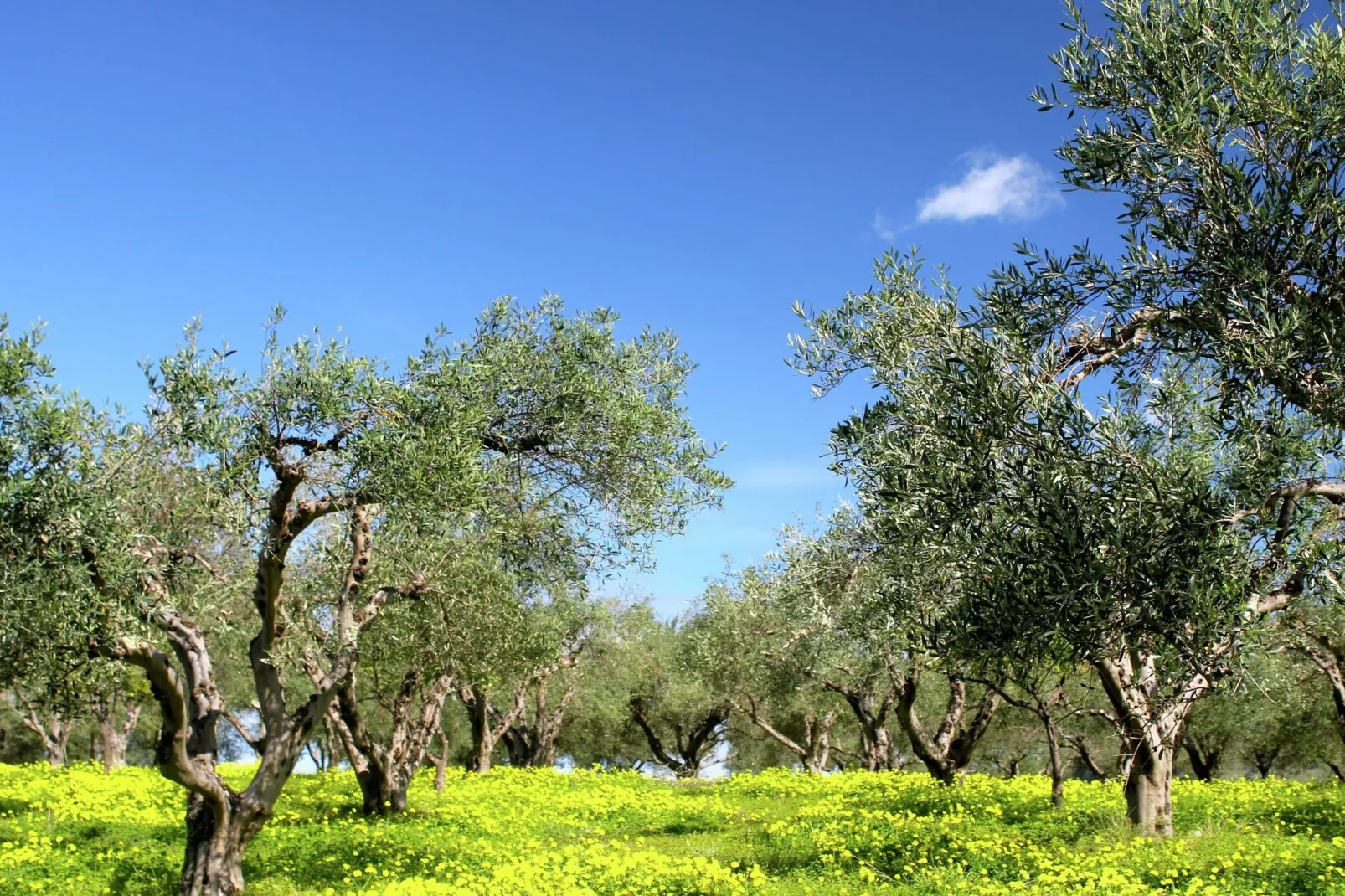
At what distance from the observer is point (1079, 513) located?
8.52 meters

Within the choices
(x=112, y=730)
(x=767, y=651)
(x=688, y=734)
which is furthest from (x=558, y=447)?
(x=688, y=734)

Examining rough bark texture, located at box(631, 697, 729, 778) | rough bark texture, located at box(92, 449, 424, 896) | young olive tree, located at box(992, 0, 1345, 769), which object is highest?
young olive tree, located at box(992, 0, 1345, 769)

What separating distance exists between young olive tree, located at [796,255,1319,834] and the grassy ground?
261 inches

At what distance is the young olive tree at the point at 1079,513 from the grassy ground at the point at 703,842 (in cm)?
662

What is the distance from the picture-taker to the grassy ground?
15.4 meters

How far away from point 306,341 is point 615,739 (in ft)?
184

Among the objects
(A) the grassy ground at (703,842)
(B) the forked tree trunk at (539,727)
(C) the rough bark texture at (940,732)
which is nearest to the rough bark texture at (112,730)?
(A) the grassy ground at (703,842)

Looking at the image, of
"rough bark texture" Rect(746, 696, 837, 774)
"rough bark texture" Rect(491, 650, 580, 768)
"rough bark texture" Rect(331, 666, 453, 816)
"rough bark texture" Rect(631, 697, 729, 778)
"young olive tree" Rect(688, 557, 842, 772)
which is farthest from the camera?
"rough bark texture" Rect(631, 697, 729, 778)

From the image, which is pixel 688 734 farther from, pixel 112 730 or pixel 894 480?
pixel 894 480

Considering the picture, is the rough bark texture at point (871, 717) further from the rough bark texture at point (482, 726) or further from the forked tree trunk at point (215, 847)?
the forked tree trunk at point (215, 847)

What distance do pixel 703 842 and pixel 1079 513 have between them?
51.8 ft

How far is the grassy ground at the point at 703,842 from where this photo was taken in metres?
15.4

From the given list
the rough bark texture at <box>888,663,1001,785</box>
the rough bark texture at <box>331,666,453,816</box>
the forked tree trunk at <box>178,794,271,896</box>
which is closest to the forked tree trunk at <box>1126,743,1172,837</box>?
the rough bark texture at <box>888,663,1001,785</box>

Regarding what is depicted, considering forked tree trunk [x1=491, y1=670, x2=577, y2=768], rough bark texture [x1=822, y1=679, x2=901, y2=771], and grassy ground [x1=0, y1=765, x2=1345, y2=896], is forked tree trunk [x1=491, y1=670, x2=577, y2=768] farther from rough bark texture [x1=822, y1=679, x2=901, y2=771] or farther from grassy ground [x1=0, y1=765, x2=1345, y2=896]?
grassy ground [x1=0, y1=765, x2=1345, y2=896]
